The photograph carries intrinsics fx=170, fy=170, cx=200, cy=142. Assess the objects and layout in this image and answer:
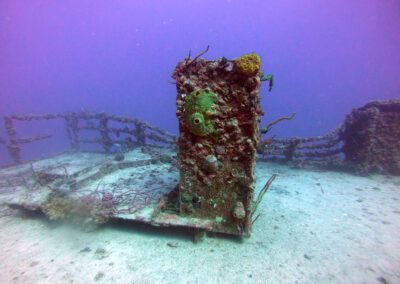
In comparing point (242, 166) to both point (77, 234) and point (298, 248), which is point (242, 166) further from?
point (77, 234)

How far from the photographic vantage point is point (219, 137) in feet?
11.1

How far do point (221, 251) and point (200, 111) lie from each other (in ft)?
9.67

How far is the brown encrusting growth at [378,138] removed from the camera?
26.0ft

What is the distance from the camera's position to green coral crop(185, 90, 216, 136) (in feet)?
10.4

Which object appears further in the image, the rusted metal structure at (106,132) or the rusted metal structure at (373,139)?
the rusted metal structure at (106,132)

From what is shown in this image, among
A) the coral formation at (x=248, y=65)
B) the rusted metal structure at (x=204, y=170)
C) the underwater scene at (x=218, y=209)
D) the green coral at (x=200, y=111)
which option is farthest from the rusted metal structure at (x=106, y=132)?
the coral formation at (x=248, y=65)

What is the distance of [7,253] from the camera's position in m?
3.58

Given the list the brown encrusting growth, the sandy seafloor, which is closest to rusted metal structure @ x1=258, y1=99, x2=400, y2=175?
the brown encrusting growth

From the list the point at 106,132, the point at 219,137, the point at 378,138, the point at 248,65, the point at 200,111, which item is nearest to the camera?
the point at 248,65

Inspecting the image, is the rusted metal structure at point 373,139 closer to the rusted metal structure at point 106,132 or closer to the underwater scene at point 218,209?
the underwater scene at point 218,209

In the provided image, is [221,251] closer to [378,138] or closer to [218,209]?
[218,209]

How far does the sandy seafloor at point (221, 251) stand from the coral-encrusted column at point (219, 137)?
2.33 ft

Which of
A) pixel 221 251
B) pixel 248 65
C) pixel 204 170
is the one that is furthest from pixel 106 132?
pixel 248 65

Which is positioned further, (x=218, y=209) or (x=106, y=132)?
(x=106, y=132)
